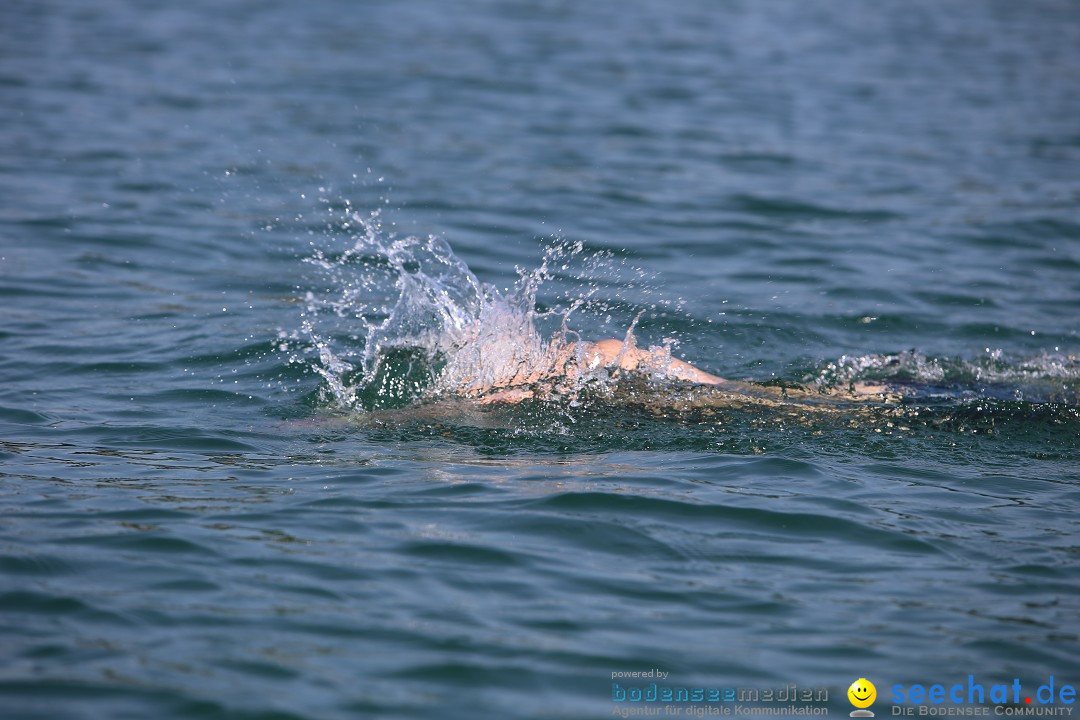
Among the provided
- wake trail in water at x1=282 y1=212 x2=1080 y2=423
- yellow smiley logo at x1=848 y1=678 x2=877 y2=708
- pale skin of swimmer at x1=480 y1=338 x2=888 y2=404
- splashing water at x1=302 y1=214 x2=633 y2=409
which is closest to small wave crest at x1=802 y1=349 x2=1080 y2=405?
wake trail in water at x1=282 y1=212 x2=1080 y2=423

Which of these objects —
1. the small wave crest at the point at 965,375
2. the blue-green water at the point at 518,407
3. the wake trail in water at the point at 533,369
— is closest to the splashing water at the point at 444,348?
the wake trail in water at the point at 533,369

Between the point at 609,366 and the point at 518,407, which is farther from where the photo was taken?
the point at 609,366

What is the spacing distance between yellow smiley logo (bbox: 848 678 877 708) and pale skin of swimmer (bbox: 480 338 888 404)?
300cm

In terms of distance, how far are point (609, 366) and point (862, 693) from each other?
3138 mm

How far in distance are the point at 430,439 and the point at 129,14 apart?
631 inches

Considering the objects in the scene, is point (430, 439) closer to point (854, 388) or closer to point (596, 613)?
point (596, 613)

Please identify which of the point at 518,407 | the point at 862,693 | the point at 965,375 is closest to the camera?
the point at 862,693

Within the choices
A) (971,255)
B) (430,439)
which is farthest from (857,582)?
(971,255)

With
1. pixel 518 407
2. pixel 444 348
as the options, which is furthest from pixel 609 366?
pixel 444 348

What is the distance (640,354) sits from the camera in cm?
705

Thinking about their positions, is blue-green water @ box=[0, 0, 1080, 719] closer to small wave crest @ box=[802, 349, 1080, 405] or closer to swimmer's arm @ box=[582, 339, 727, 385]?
small wave crest @ box=[802, 349, 1080, 405]

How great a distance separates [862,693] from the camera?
4090mm

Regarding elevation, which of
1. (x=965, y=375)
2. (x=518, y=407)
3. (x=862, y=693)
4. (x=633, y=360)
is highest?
(x=633, y=360)

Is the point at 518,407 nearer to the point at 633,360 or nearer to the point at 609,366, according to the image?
the point at 609,366
